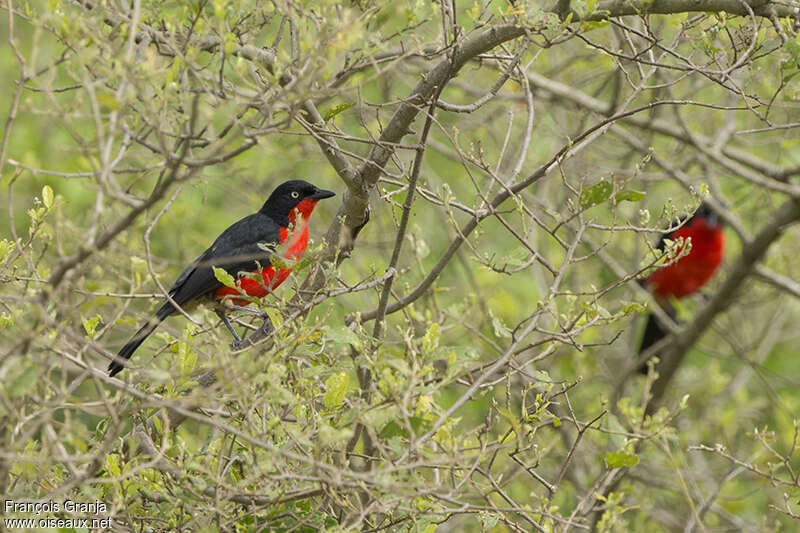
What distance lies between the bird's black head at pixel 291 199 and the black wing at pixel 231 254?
69 mm

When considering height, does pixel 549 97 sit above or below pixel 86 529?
above

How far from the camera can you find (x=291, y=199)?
5.09 meters

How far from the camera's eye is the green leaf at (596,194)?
295cm

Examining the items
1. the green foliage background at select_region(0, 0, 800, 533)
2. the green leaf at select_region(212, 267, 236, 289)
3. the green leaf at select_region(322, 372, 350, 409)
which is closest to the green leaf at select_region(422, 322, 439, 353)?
the green foliage background at select_region(0, 0, 800, 533)

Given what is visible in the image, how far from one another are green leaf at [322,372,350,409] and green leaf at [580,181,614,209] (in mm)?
997

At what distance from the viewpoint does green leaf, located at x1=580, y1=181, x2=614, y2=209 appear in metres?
2.95

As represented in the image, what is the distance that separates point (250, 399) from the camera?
8.46ft

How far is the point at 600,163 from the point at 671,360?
237 cm

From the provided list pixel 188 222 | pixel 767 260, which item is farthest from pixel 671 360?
pixel 188 222

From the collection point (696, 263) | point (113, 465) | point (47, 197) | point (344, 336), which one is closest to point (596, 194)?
point (344, 336)

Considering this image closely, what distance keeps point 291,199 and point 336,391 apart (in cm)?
239

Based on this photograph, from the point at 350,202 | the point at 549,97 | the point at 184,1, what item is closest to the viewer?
the point at 184,1

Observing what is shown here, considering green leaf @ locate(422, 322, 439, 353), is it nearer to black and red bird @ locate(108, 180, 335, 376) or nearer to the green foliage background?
the green foliage background

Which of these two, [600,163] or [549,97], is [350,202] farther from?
[600,163]
